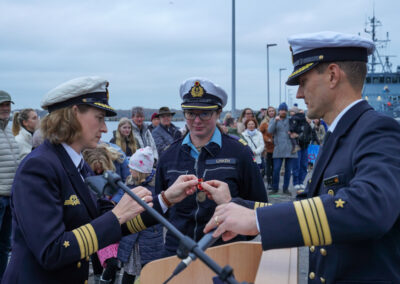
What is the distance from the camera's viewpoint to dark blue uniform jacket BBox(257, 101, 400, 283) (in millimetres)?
1404

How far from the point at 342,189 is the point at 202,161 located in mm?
1768

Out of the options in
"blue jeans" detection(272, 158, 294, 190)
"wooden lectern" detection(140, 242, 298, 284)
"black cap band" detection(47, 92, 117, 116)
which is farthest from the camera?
"blue jeans" detection(272, 158, 294, 190)

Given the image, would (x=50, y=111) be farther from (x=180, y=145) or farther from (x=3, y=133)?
(x=3, y=133)

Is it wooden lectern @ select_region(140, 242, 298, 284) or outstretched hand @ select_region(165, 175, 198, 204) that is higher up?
outstretched hand @ select_region(165, 175, 198, 204)

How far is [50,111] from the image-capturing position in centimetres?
242

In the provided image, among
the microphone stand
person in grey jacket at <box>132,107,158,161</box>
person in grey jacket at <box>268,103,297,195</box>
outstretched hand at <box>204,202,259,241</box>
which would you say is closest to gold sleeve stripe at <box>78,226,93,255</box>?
the microphone stand

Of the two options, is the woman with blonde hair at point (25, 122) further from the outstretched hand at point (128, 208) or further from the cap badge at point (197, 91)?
the outstretched hand at point (128, 208)

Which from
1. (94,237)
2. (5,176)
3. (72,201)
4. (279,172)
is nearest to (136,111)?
(5,176)

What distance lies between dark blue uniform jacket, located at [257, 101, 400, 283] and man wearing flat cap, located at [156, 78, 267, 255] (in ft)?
4.23

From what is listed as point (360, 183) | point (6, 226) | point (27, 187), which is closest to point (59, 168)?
point (27, 187)

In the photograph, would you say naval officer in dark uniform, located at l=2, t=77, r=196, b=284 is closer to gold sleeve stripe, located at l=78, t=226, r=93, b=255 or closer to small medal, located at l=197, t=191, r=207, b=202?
gold sleeve stripe, located at l=78, t=226, r=93, b=255

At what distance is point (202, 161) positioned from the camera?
3176 millimetres

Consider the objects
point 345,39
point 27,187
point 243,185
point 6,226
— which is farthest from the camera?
point 6,226

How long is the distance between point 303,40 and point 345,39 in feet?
0.63
